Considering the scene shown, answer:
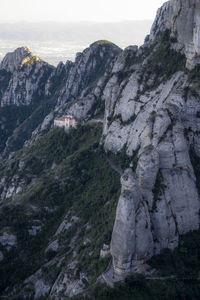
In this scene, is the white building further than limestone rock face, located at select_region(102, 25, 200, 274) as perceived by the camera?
Yes

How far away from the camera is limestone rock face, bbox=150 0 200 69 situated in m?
77.8

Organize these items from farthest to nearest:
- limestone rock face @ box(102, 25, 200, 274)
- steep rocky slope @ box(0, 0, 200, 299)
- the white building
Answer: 1. the white building
2. steep rocky slope @ box(0, 0, 200, 299)
3. limestone rock face @ box(102, 25, 200, 274)

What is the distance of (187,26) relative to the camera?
85.0 metres

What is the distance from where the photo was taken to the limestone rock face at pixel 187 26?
7775 cm

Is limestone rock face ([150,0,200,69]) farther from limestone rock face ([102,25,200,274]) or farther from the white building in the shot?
the white building

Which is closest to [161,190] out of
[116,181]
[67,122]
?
[116,181]

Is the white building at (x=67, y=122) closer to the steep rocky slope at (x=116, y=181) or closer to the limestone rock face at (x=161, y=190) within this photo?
the steep rocky slope at (x=116, y=181)

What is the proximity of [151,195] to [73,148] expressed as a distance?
60.5m

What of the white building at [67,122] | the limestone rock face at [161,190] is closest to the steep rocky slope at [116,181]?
the limestone rock face at [161,190]

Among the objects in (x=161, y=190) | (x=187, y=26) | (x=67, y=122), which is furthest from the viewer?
(x=67, y=122)

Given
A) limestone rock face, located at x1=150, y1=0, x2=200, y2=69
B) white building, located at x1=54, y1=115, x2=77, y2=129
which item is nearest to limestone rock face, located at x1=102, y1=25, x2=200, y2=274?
limestone rock face, located at x1=150, y1=0, x2=200, y2=69

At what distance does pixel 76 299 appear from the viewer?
51594 mm

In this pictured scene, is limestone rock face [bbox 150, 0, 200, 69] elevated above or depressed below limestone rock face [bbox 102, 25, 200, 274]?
above

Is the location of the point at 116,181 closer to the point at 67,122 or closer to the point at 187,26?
the point at 187,26
